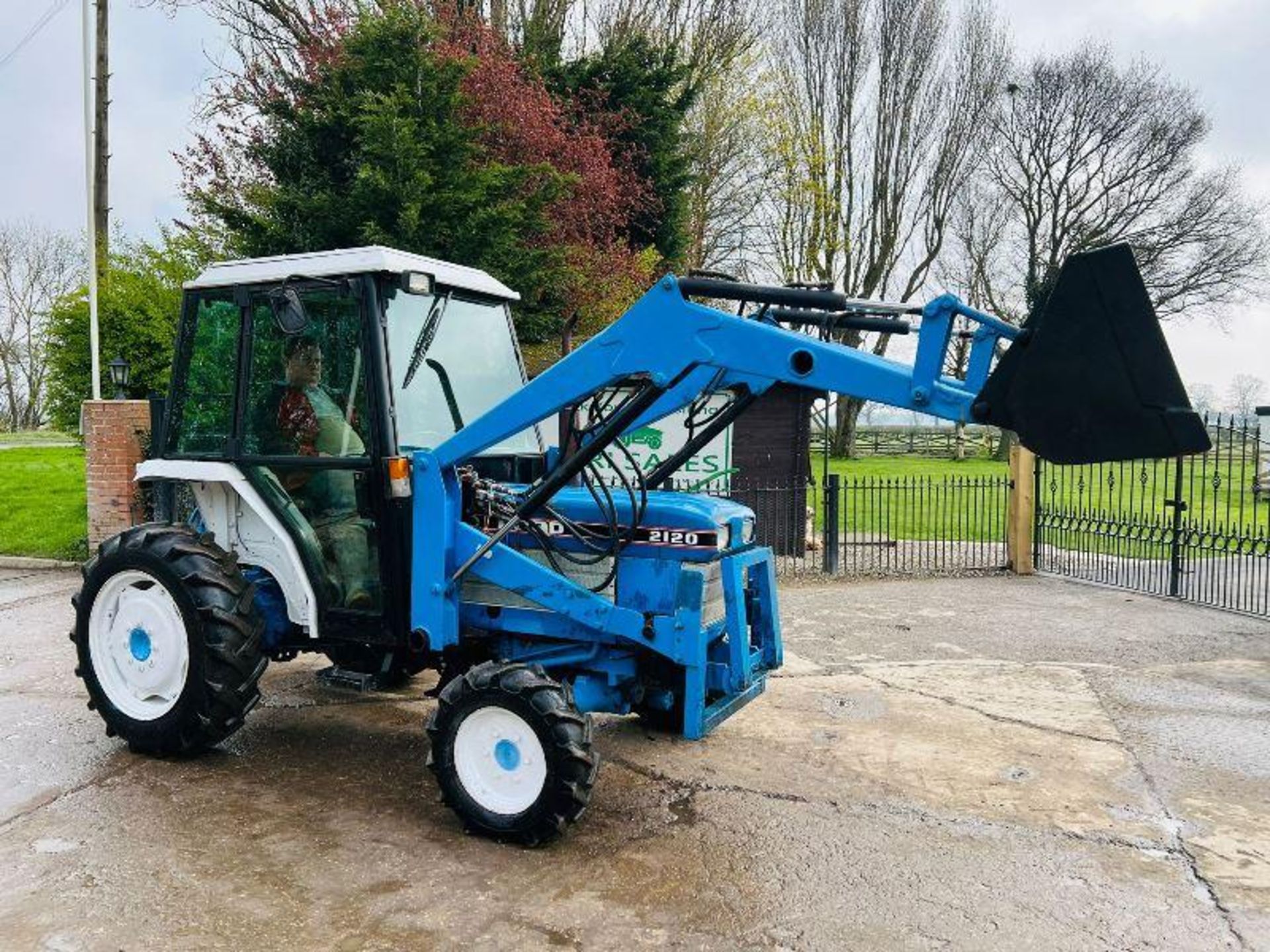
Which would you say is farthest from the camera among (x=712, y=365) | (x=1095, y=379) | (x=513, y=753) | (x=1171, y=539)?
(x=1171, y=539)

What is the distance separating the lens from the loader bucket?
3.10 metres

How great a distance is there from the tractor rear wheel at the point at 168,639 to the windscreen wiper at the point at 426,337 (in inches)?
48.9

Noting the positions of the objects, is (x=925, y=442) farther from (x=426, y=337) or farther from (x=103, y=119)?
(x=426, y=337)

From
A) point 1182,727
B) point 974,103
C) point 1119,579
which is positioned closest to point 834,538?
point 1119,579

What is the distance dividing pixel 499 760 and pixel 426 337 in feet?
6.49

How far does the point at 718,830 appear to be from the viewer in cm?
405

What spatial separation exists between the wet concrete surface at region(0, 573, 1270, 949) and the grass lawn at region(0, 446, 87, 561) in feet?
19.8

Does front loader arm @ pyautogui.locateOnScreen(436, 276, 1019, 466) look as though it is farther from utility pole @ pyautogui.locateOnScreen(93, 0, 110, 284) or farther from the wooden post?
utility pole @ pyautogui.locateOnScreen(93, 0, 110, 284)

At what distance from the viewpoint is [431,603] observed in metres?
4.32

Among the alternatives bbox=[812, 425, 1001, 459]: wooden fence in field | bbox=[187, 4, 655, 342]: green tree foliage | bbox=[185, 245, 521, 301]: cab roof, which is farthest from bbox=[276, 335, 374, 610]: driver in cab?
bbox=[812, 425, 1001, 459]: wooden fence in field

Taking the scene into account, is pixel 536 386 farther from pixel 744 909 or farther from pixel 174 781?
pixel 174 781

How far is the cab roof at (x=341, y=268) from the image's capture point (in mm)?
4363

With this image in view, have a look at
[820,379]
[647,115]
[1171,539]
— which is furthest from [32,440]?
[820,379]

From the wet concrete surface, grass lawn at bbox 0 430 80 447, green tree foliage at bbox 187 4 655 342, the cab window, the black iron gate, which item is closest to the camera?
the wet concrete surface
